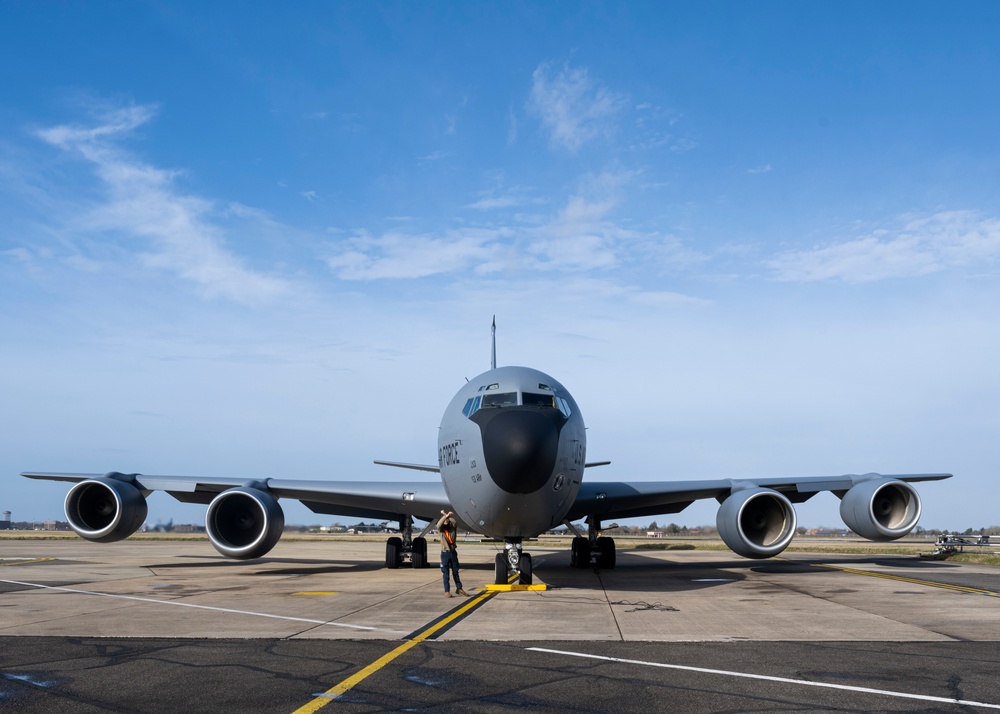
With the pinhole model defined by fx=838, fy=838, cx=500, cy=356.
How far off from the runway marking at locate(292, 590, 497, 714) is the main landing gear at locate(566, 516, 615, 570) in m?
7.77

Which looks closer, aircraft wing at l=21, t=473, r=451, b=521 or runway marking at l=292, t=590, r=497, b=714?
runway marking at l=292, t=590, r=497, b=714

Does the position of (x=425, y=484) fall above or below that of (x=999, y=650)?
above

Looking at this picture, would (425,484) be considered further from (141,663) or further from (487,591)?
(141,663)

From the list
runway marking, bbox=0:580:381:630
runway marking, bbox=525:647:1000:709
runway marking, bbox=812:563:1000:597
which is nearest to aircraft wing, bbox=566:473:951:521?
runway marking, bbox=812:563:1000:597

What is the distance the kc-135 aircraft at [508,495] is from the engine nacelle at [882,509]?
31mm

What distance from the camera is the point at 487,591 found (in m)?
14.4

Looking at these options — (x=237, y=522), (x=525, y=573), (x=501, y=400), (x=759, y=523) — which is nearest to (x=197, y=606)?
(x=525, y=573)

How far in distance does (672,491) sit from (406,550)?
7075mm

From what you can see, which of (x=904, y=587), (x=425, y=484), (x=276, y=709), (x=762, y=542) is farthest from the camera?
(x=425, y=484)

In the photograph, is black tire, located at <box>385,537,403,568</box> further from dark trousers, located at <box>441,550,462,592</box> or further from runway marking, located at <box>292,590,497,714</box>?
runway marking, located at <box>292,590,497,714</box>

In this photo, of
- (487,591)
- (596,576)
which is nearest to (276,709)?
(487,591)

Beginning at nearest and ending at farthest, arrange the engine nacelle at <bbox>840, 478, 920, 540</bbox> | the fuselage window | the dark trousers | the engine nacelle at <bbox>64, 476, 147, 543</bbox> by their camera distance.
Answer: the dark trousers < the fuselage window < the engine nacelle at <bbox>64, 476, 147, 543</bbox> < the engine nacelle at <bbox>840, 478, 920, 540</bbox>

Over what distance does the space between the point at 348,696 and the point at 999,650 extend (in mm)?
6244

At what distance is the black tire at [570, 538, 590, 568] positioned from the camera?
20.6m
